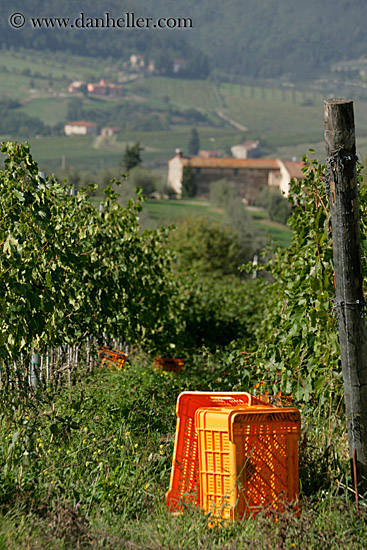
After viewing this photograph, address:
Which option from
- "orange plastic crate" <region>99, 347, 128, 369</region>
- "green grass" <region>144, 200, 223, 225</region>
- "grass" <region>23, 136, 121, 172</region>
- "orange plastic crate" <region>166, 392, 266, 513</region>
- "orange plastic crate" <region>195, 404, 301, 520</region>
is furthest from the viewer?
"grass" <region>23, 136, 121, 172</region>

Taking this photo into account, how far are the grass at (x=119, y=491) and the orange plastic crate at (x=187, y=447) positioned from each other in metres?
0.09

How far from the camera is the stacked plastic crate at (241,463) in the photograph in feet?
11.6

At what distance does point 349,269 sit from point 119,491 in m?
1.74

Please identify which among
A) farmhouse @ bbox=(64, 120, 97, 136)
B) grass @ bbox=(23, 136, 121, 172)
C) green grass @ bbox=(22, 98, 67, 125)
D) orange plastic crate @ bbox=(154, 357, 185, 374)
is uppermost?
green grass @ bbox=(22, 98, 67, 125)

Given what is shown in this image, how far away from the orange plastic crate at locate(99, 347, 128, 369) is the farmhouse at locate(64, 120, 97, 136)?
158 m

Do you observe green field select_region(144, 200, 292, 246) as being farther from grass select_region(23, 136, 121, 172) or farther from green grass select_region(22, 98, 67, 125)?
green grass select_region(22, 98, 67, 125)

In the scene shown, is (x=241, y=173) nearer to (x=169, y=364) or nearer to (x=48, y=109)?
(x=48, y=109)

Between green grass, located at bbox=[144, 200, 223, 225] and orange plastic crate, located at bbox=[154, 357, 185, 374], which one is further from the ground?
green grass, located at bbox=[144, 200, 223, 225]

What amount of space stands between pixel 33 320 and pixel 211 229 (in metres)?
16.9

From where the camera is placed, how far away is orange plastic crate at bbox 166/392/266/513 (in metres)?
3.72

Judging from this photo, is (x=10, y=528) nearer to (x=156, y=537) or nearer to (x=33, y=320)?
(x=156, y=537)

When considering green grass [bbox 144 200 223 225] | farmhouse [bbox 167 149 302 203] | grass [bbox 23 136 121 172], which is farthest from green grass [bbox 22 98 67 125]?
green grass [bbox 144 200 223 225]

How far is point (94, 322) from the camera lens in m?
6.52

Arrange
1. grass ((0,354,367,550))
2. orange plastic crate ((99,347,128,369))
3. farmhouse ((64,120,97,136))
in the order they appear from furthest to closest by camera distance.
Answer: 1. farmhouse ((64,120,97,136))
2. orange plastic crate ((99,347,128,369))
3. grass ((0,354,367,550))
